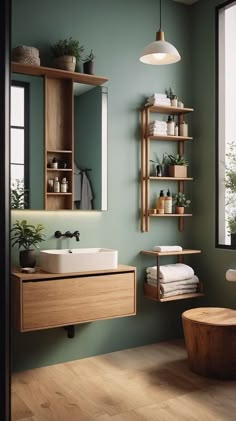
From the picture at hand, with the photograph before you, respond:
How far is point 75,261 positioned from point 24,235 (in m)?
0.45

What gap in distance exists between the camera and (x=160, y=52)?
296 centimetres

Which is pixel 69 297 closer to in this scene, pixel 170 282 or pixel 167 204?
pixel 170 282

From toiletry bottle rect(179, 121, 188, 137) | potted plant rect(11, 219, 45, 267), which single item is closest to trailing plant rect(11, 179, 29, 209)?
potted plant rect(11, 219, 45, 267)

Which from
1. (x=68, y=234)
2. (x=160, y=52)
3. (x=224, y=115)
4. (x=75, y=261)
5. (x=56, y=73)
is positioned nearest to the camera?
(x=160, y=52)

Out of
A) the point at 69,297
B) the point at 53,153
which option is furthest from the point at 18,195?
the point at 69,297

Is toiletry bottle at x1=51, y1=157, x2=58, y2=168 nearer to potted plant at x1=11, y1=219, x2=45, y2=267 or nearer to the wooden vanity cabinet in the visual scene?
potted plant at x1=11, y1=219, x2=45, y2=267

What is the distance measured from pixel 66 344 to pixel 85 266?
31.5 inches

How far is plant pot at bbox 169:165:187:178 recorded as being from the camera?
12.8 ft

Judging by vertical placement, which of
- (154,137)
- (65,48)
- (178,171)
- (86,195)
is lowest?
(86,195)

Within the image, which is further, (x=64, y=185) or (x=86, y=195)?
(x=86, y=195)

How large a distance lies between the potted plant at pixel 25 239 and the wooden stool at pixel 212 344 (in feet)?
4.07

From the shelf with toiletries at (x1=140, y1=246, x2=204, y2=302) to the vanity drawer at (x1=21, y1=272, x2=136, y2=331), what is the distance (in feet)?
1.24

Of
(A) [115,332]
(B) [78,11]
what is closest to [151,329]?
(A) [115,332]

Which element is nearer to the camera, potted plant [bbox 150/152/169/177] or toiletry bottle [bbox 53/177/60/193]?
toiletry bottle [bbox 53/177/60/193]
